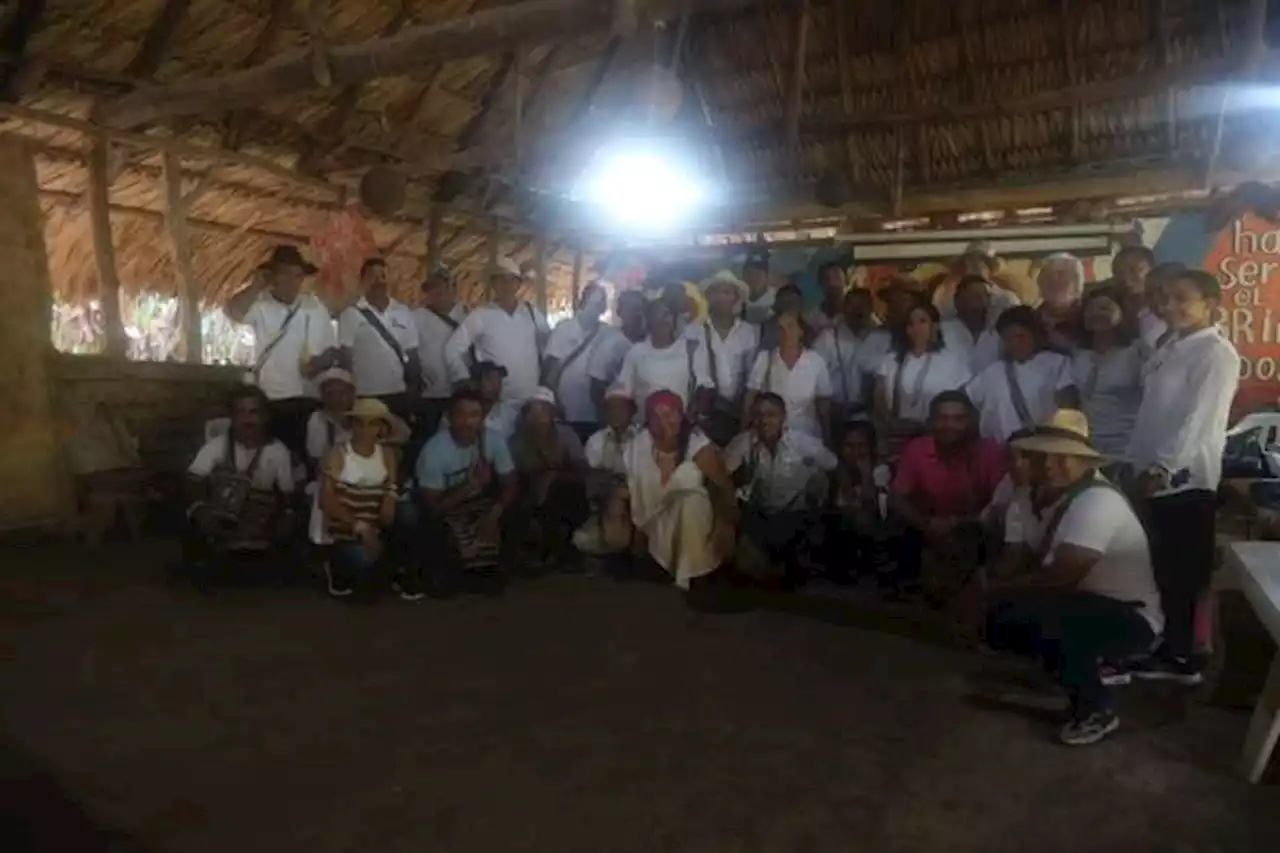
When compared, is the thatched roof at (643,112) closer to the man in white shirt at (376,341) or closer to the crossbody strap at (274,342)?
the man in white shirt at (376,341)

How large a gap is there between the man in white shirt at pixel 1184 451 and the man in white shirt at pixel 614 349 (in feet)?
11.0

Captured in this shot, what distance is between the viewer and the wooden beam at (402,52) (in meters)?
5.12

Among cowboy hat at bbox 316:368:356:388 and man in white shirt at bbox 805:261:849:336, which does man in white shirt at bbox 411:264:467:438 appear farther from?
man in white shirt at bbox 805:261:849:336

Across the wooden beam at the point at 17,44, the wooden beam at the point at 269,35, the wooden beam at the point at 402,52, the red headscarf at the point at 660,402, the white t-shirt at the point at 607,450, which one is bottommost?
the white t-shirt at the point at 607,450

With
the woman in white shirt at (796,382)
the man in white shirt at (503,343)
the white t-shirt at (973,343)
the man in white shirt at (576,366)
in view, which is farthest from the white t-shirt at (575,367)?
the white t-shirt at (973,343)

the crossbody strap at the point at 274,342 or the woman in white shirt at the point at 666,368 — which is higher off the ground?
the crossbody strap at the point at 274,342

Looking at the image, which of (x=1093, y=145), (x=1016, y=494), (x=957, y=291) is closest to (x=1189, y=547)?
(x=1016, y=494)

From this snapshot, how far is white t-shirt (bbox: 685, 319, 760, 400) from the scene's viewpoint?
6359 millimetres

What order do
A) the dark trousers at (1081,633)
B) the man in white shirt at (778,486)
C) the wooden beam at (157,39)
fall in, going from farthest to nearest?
1. the wooden beam at (157,39)
2. the man in white shirt at (778,486)
3. the dark trousers at (1081,633)

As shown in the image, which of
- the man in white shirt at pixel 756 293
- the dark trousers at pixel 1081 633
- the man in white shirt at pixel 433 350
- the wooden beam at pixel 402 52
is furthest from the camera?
the man in white shirt at pixel 756 293

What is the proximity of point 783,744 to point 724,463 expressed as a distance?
8.36 feet

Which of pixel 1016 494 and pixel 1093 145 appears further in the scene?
pixel 1093 145

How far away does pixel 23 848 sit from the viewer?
8.97 feet

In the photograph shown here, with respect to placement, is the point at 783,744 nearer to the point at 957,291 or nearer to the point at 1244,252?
the point at 957,291
